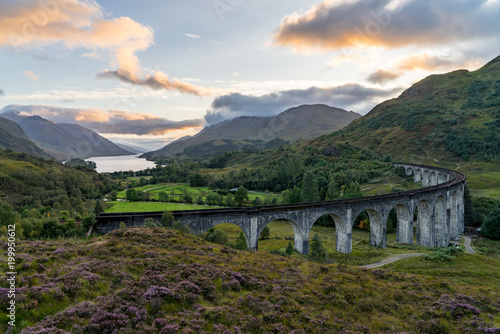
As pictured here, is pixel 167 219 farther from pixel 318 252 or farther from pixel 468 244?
pixel 468 244

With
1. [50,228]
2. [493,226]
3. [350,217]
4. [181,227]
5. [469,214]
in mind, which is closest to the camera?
[50,228]

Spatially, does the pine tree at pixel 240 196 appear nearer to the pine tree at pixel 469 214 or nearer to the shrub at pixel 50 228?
the shrub at pixel 50 228

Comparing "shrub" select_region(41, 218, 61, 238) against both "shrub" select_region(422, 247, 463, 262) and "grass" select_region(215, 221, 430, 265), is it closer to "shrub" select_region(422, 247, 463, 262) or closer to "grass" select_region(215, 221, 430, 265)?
"grass" select_region(215, 221, 430, 265)

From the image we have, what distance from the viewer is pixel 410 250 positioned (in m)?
50.2

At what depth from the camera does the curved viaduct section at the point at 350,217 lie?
36.9m

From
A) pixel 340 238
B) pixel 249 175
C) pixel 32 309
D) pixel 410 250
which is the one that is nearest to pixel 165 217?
pixel 32 309

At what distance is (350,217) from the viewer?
47125mm

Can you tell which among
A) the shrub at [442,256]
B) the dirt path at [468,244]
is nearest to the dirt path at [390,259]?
the shrub at [442,256]

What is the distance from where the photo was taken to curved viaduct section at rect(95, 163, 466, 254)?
121 ft

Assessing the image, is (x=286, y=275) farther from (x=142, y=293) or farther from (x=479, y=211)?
(x=479, y=211)

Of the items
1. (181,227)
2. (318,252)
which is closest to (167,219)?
(181,227)

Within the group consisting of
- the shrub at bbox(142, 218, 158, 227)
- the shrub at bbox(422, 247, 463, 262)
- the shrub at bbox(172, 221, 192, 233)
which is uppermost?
the shrub at bbox(142, 218, 158, 227)

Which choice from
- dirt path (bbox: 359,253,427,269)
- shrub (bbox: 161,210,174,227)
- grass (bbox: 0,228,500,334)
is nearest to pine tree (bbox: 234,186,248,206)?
dirt path (bbox: 359,253,427,269)

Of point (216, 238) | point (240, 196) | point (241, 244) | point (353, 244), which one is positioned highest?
point (240, 196)
